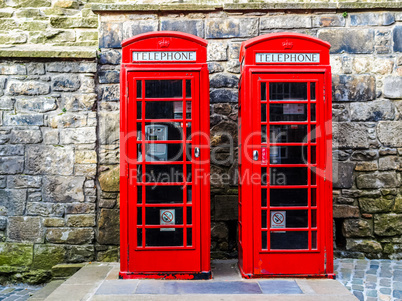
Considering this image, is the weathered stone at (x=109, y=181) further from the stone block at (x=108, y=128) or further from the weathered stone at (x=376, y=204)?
the weathered stone at (x=376, y=204)

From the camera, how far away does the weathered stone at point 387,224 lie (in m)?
4.93

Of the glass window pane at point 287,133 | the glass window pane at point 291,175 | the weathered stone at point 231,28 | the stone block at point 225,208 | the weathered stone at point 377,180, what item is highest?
the weathered stone at point 231,28

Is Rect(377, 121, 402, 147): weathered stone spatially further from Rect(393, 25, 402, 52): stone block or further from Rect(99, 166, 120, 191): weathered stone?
Rect(99, 166, 120, 191): weathered stone

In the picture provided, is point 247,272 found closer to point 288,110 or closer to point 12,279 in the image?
point 288,110

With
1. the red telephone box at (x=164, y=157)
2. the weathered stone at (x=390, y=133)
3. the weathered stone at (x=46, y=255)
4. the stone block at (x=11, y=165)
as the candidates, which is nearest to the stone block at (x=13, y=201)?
the stone block at (x=11, y=165)

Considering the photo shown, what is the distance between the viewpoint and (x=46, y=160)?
4.89 m

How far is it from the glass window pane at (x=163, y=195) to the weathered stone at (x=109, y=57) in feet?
6.38

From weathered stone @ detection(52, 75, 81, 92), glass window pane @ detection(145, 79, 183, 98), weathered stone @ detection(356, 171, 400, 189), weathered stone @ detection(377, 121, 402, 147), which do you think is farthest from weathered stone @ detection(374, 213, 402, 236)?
weathered stone @ detection(52, 75, 81, 92)

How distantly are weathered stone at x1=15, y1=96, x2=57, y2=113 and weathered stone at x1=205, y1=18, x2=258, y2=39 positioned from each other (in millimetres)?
2243

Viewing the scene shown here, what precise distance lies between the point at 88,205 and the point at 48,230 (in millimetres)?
610

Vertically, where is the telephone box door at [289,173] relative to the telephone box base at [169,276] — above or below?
above

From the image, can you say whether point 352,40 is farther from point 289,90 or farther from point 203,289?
point 203,289

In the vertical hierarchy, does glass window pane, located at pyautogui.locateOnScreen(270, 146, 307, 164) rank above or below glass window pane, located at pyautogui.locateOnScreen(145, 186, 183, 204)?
above

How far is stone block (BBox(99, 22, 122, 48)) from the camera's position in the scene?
4980mm
